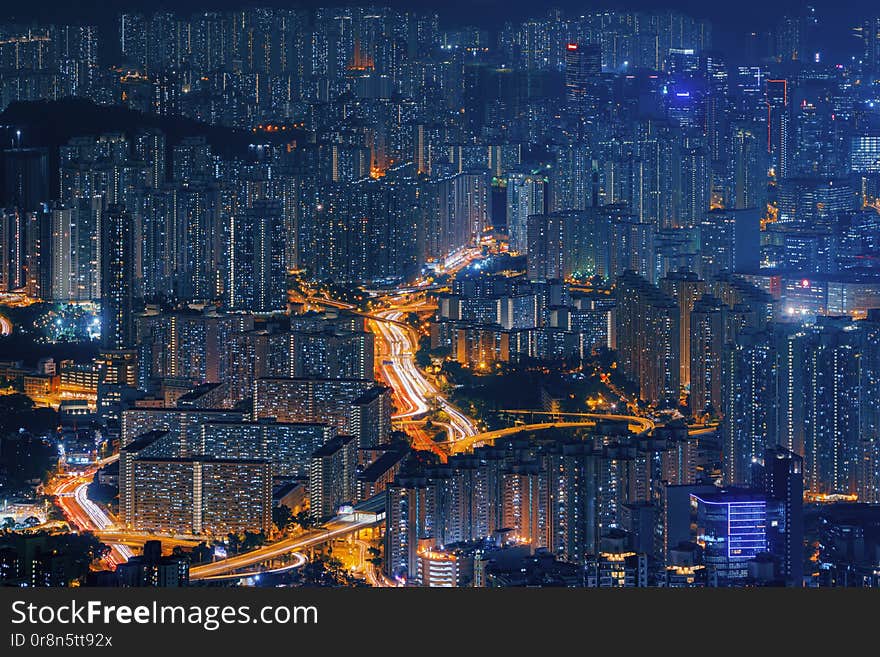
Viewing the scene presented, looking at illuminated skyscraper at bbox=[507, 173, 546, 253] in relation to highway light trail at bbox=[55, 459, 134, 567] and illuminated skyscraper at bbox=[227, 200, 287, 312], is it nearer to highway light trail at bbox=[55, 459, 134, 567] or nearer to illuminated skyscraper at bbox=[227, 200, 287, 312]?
illuminated skyscraper at bbox=[227, 200, 287, 312]

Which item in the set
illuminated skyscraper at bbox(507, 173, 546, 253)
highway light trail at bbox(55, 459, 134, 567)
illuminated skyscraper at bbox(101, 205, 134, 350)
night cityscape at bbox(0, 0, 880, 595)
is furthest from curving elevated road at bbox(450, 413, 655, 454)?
illuminated skyscraper at bbox(507, 173, 546, 253)

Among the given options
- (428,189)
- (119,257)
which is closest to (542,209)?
(428,189)

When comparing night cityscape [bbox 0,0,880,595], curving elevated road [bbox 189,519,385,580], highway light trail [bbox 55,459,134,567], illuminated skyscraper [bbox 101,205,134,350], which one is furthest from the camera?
illuminated skyscraper [bbox 101,205,134,350]

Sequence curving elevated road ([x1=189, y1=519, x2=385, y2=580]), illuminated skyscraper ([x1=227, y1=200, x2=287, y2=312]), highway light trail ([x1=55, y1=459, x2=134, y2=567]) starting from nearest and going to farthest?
curving elevated road ([x1=189, y1=519, x2=385, y2=580]) < highway light trail ([x1=55, y1=459, x2=134, y2=567]) < illuminated skyscraper ([x1=227, y1=200, x2=287, y2=312])

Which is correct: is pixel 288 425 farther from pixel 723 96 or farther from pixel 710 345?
pixel 723 96

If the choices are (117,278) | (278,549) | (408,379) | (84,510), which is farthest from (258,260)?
(278,549)

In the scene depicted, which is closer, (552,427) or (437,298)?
(552,427)

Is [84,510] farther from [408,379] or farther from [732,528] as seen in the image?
[408,379]

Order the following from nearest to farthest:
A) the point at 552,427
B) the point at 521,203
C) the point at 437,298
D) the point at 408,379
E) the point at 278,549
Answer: the point at 278,549
the point at 552,427
the point at 408,379
the point at 437,298
the point at 521,203
